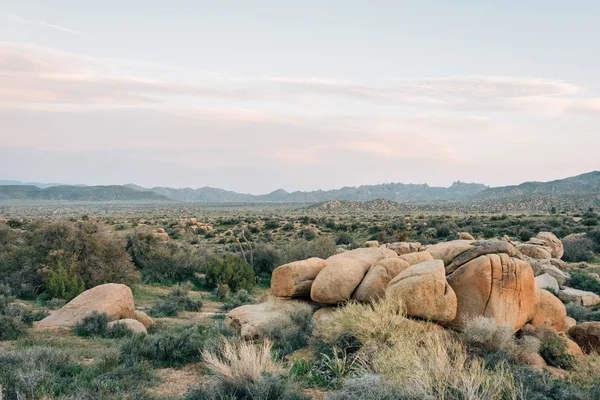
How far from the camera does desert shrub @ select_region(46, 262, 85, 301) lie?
17281 mm

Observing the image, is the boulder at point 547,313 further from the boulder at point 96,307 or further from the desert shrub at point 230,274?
the desert shrub at point 230,274

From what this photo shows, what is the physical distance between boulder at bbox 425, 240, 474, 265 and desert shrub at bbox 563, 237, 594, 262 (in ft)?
61.1

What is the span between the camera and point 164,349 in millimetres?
9781

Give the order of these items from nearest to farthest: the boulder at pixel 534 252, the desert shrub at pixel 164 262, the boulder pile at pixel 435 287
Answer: the boulder pile at pixel 435 287
the boulder at pixel 534 252
the desert shrub at pixel 164 262

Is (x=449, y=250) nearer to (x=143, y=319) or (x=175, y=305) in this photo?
(x=143, y=319)

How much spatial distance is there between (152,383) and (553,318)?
10300 millimetres

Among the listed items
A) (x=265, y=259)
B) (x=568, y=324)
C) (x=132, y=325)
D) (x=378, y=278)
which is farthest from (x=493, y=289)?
(x=265, y=259)

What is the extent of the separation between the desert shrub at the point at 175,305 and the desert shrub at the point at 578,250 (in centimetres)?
2255

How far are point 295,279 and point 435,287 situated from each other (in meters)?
4.54

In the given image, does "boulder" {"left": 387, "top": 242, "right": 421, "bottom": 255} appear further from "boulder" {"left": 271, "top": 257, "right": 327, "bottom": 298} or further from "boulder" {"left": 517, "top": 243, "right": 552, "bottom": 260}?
"boulder" {"left": 517, "top": 243, "right": 552, "bottom": 260}

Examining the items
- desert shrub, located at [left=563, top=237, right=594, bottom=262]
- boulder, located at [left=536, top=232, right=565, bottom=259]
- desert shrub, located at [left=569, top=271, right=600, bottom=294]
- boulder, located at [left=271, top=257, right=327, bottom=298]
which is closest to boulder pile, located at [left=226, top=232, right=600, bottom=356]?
boulder, located at [left=271, top=257, right=327, bottom=298]

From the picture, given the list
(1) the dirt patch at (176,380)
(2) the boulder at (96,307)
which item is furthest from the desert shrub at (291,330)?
(2) the boulder at (96,307)

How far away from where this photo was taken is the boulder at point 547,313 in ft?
37.8

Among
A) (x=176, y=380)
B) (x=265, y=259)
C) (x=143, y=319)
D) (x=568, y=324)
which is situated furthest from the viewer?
(x=265, y=259)
